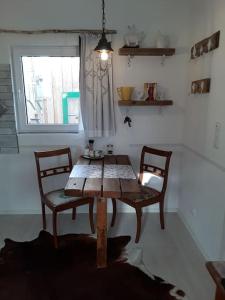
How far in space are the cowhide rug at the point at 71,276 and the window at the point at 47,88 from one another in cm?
137

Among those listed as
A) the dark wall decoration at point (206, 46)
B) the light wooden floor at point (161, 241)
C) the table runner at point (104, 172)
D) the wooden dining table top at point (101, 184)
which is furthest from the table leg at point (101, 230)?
the dark wall decoration at point (206, 46)

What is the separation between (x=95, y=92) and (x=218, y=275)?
2114 millimetres

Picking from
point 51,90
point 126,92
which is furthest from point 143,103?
point 51,90

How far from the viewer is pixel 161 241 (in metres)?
2.47

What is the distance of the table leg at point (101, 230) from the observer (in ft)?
6.15

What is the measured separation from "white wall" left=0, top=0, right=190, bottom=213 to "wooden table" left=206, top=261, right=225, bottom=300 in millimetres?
1818

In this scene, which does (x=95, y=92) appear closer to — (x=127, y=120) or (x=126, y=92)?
(x=126, y=92)

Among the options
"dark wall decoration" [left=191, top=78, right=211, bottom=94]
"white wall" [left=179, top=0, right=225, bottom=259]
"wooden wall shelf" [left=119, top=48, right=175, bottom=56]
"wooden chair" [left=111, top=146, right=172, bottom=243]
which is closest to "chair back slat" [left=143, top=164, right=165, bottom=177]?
"wooden chair" [left=111, top=146, right=172, bottom=243]

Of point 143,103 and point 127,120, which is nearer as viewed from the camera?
point 143,103

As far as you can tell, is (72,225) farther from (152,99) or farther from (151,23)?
(151,23)

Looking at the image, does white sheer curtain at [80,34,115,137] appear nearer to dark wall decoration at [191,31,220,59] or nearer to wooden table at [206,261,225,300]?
dark wall decoration at [191,31,220,59]

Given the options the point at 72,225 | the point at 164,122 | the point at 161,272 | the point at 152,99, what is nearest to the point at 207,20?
the point at 152,99

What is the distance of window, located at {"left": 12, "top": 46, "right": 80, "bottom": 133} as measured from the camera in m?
2.72

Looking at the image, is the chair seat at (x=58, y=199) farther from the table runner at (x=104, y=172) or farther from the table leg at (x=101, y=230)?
the table leg at (x=101, y=230)
